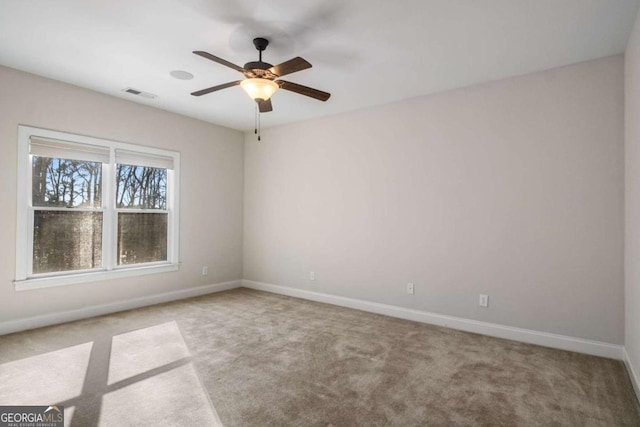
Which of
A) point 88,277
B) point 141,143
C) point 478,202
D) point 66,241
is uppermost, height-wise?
point 141,143

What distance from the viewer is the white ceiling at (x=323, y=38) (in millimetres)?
2416

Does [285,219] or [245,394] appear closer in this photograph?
[245,394]

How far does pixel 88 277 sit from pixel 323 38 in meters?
3.83

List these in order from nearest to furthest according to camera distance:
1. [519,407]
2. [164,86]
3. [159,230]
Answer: [519,407] < [164,86] < [159,230]

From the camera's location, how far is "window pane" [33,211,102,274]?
3.74 metres

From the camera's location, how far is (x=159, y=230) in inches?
192

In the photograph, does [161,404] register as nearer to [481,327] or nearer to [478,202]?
[481,327]

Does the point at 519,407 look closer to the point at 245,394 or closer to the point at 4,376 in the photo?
the point at 245,394

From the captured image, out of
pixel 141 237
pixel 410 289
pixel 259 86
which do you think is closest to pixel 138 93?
pixel 141 237

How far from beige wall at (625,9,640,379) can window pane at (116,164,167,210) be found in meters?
5.27

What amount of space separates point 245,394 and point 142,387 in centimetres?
76

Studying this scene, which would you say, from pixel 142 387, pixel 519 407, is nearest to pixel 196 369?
pixel 142 387

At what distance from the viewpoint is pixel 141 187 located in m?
4.67

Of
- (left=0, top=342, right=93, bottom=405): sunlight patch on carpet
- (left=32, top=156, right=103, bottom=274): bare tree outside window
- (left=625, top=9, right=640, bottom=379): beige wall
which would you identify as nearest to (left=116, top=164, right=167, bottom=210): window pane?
(left=32, top=156, right=103, bottom=274): bare tree outside window
